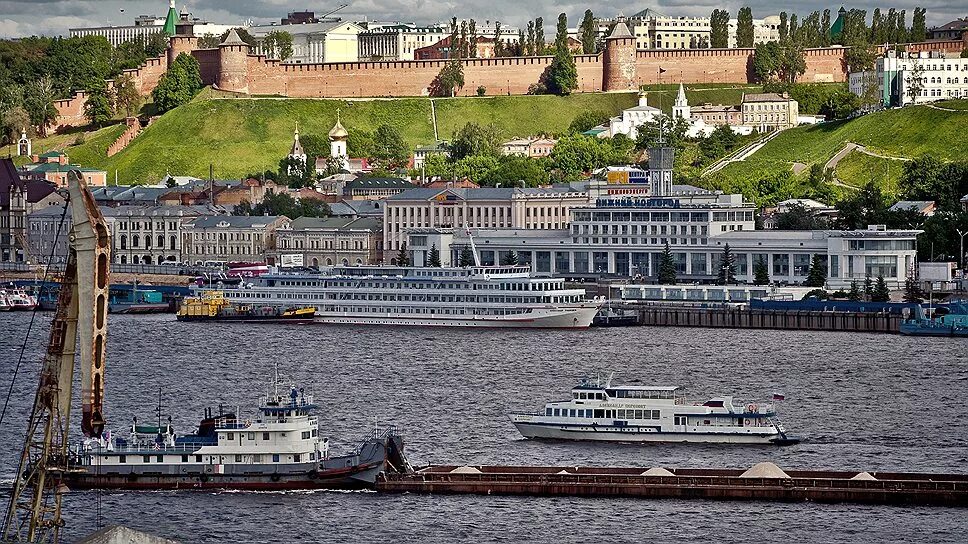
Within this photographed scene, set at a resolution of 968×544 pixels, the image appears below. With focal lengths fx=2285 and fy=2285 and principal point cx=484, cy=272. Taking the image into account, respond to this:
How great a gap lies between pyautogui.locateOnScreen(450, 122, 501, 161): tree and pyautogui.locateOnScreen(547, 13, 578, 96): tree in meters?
16.3

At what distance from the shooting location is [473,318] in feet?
362

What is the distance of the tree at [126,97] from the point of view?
185000 mm

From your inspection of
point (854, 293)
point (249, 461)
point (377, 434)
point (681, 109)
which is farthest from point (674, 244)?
point (249, 461)

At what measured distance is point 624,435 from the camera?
223 feet

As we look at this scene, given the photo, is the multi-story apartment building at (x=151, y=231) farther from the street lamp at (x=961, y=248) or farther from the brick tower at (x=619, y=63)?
the brick tower at (x=619, y=63)

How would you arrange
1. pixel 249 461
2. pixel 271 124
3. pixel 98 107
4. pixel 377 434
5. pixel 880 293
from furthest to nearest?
pixel 98 107 → pixel 271 124 → pixel 880 293 → pixel 377 434 → pixel 249 461

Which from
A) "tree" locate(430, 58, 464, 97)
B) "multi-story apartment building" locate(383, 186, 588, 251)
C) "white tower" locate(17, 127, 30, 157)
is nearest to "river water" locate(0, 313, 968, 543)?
"multi-story apartment building" locate(383, 186, 588, 251)

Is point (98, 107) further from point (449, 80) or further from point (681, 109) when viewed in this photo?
point (681, 109)

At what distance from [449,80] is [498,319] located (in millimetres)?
81310

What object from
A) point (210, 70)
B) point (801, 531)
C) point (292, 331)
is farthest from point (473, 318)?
point (210, 70)

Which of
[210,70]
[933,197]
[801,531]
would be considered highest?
[210,70]

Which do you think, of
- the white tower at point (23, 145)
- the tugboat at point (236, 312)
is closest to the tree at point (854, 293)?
the tugboat at point (236, 312)

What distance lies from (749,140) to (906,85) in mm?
12394

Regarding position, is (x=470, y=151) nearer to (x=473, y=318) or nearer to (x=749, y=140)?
(x=749, y=140)
